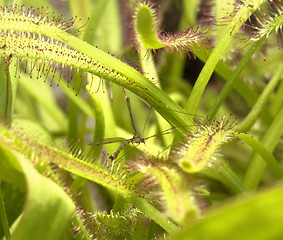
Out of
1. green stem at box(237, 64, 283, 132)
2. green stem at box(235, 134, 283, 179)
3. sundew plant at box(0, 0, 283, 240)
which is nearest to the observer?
sundew plant at box(0, 0, 283, 240)

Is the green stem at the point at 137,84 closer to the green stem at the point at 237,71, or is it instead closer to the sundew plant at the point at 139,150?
the sundew plant at the point at 139,150

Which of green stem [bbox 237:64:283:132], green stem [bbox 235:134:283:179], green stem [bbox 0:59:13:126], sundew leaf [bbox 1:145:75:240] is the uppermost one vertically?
green stem [bbox 237:64:283:132]

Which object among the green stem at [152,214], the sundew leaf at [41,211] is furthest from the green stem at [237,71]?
the sundew leaf at [41,211]

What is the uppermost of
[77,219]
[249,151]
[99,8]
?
[99,8]

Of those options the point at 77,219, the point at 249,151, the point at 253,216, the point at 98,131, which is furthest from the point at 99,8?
the point at 253,216

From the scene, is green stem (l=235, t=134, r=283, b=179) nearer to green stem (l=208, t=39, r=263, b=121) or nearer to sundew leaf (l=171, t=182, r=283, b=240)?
green stem (l=208, t=39, r=263, b=121)

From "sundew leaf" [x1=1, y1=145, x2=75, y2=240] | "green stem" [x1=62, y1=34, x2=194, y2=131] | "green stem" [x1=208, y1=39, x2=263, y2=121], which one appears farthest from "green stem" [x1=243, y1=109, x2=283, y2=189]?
"sundew leaf" [x1=1, y1=145, x2=75, y2=240]

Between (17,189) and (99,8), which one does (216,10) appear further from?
(17,189)
